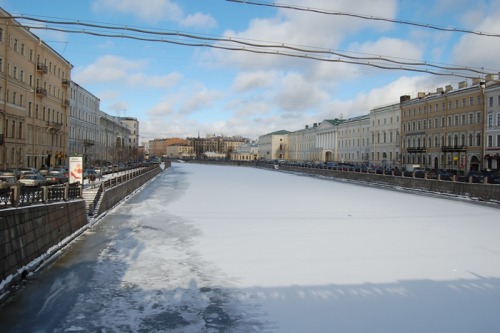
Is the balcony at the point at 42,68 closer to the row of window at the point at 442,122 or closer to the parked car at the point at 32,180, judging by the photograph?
the parked car at the point at 32,180

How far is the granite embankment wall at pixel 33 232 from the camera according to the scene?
1044 cm

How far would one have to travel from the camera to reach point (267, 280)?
10742 mm

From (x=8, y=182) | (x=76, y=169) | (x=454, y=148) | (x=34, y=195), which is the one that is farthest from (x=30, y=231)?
(x=454, y=148)

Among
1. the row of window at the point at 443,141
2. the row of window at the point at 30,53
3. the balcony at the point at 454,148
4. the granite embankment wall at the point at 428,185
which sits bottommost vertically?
the granite embankment wall at the point at 428,185

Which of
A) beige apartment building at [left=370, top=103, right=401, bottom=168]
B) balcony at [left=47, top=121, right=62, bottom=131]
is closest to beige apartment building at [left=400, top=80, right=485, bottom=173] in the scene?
beige apartment building at [left=370, top=103, right=401, bottom=168]

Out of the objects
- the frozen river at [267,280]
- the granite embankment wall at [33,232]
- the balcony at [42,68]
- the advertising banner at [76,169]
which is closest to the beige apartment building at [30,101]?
the balcony at [42,68]

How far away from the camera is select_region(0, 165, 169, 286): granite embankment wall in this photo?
34.2ft

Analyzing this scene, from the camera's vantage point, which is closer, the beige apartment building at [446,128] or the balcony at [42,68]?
the balcony at [42,68]

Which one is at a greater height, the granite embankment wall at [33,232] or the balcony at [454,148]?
the balcony at [454,148]

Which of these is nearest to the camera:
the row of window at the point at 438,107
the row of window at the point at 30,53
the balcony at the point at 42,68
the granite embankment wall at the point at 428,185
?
the granite embankment wall at the point at 428,185

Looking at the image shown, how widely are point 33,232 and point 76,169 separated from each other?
10.3m

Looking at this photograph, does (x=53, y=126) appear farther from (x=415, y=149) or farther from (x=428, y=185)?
(x=415, y=149)

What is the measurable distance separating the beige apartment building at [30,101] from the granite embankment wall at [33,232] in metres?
19.7

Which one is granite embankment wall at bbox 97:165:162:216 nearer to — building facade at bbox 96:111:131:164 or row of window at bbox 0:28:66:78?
row of window at bbox 0:28:66:78
